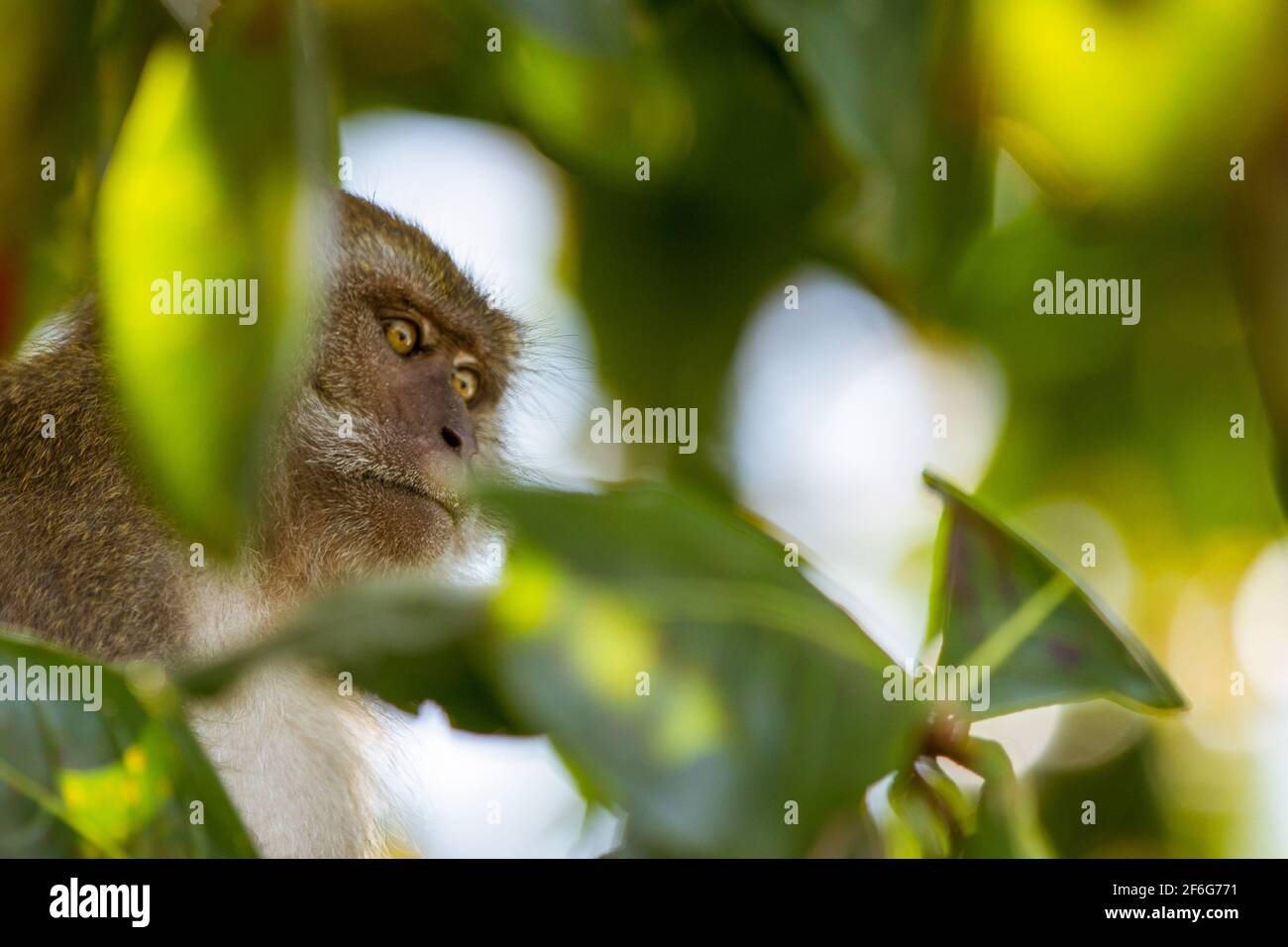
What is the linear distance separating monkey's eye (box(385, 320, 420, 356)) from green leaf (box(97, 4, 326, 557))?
6.36 feet

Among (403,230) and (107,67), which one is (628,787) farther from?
(403,230)

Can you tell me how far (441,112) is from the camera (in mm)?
2285

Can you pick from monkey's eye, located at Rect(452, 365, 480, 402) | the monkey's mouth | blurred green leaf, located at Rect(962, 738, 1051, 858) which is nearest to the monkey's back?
the monkey's mouth

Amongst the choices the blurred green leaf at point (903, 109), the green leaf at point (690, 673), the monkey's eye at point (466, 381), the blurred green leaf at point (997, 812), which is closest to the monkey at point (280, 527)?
the monkey's eye at point (466, 381)

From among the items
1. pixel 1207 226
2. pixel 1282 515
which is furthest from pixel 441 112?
pixel 1282 515

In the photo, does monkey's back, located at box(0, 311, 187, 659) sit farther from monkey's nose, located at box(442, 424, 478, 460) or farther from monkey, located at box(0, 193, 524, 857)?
monkey's nose, located at box(442, 424, 478, 460)

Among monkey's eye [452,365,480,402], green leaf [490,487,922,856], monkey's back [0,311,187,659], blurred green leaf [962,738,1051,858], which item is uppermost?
monkey's eye [452,365,480,402]

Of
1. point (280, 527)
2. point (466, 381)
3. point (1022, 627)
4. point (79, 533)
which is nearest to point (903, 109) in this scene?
point (1022, 627)

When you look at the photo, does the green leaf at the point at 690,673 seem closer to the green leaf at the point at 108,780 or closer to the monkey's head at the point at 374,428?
the green leaf at the point at 108,780

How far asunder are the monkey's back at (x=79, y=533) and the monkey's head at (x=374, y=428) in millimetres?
243

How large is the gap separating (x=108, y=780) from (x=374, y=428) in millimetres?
1717

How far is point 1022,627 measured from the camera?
52.9 inches

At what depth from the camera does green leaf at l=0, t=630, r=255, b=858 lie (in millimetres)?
1344

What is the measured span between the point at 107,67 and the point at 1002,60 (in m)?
1.06
